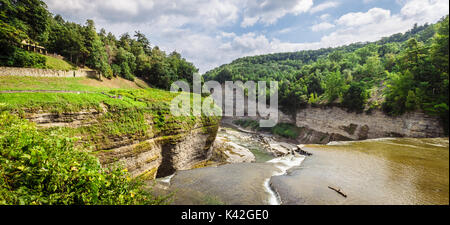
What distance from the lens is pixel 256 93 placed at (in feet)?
243

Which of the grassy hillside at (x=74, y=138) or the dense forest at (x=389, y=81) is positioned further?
the dense forest at (x=389, y=81)

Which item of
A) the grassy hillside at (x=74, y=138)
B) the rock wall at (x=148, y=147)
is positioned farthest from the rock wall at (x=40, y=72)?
the rock wall at (x=148, y=147)

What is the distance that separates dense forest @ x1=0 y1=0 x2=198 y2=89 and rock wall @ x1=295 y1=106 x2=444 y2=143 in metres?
37.5

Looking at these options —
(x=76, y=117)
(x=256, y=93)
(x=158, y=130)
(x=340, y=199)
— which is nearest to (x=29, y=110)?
(x=76, y=117)

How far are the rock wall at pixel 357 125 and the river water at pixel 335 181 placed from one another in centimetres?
439

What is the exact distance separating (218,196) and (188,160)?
978 centimetres

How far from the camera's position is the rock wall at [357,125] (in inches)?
830

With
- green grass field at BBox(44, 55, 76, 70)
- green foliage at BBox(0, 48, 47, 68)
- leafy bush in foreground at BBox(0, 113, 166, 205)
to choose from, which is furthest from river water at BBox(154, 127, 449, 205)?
green grass field at BBox(44, 55, 76, 70)

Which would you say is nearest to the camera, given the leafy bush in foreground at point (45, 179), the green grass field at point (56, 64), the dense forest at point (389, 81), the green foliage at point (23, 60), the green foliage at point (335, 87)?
the leafy bush in foreground at point (45, 179)

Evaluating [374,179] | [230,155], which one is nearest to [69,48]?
[230,155]

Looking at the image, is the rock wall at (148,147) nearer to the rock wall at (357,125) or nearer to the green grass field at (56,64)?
the green grass field at (56,64)

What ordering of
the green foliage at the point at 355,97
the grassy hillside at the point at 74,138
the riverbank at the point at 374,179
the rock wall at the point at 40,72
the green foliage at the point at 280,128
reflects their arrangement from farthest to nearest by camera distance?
1. the green foliage at the point at 280,128
2. the green foliage at the point at 355,97
3. the rock wall at the point at 40,72
4. the riverbank at the point at 374,179
5. the grassy hillside at the point at 74,138

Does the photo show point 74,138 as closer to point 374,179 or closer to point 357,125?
point 374,179
